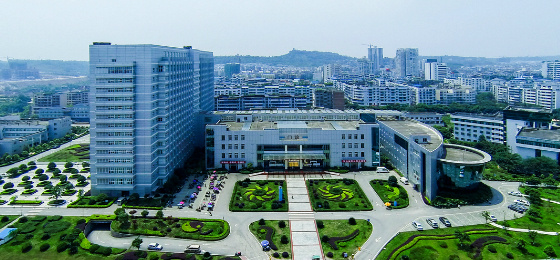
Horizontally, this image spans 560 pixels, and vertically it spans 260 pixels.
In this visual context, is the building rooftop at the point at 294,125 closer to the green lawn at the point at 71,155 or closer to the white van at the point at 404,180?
the white van at the point at 404,180

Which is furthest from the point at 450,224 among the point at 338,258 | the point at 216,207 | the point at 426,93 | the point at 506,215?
the point at 426,93

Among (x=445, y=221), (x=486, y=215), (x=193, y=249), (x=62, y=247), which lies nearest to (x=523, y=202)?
(x=486, y=215)

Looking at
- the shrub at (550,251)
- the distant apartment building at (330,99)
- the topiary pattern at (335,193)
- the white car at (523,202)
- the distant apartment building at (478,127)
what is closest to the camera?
the shrub at (550,251)

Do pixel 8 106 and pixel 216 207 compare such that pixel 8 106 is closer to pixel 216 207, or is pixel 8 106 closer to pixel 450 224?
pixel 216 207

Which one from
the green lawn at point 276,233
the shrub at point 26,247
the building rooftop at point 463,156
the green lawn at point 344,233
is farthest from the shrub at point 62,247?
the building rooftop at point 463,156

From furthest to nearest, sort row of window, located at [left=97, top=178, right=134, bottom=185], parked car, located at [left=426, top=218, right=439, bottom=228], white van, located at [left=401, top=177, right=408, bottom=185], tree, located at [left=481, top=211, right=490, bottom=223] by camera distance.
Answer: white van, located at [left=401, top=177, right=408, bottom=185], row of window, located at [left=97, top=178, right=134, bottom=185], tree, located at [left=481, top=211, right=490, bottom=223], parked car, located at [left=426, top=218, right=439, bottom=228]

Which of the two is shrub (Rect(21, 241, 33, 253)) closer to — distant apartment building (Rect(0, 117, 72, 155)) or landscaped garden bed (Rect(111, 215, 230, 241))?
landscaped garden bed (Rect(111, 215, 230, 241))

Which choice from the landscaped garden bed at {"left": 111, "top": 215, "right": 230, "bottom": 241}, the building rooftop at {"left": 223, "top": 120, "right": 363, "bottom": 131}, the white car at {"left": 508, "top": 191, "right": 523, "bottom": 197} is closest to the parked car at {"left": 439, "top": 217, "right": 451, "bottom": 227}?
the white car at {"left": 508, "top": 191, "right": 523, "bottom": 197}
